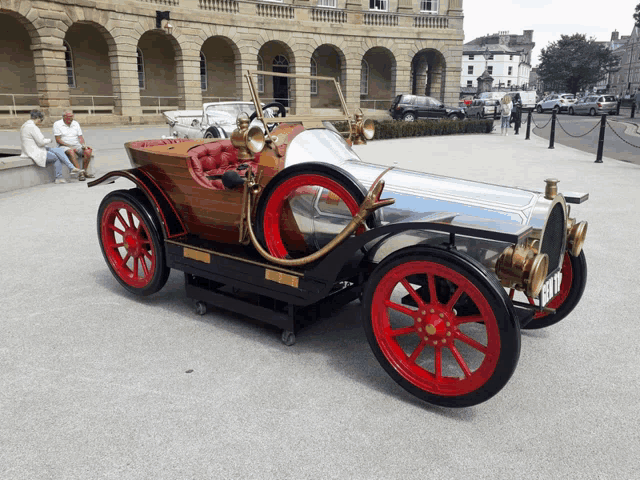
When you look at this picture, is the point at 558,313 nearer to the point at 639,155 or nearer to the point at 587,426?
the point at 587,426

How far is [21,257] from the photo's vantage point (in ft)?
17.9

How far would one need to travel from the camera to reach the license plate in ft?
9.32

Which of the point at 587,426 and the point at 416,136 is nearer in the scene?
the point at 587,426

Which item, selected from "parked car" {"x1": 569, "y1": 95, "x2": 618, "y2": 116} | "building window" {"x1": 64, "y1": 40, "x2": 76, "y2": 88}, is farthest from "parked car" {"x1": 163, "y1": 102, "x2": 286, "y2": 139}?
"parked car" {"x1": 569, "y1": 95, "x2": 618, "y2": 116}

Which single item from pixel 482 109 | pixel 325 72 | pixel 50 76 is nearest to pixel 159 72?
pixel 50 76

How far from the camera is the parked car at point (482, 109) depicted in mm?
31680

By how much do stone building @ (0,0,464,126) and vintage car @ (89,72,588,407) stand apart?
19743mm

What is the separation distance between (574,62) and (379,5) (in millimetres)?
46811

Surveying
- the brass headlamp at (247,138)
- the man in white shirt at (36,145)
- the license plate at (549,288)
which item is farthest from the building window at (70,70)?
the license plate at (549,288)

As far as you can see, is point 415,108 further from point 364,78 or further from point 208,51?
point 208,51

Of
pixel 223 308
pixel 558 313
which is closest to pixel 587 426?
pixel 558 313

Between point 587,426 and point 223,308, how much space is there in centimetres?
255

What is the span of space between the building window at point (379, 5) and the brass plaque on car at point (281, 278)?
1227 inches

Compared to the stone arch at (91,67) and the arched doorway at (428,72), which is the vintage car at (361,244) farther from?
the arched doorway at (428,72)
